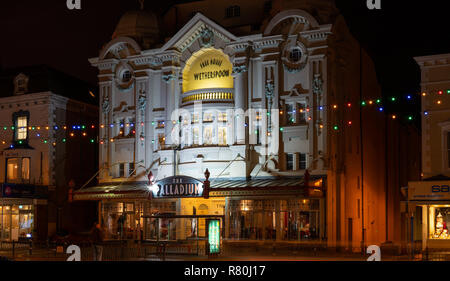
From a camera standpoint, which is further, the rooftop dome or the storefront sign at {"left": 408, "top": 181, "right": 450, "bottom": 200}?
the rooftop dome

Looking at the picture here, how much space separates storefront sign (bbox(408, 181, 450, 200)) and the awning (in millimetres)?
5319

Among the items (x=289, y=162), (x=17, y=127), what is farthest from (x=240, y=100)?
(x=17, y=127)

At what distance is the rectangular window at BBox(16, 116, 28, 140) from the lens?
50.8 meters

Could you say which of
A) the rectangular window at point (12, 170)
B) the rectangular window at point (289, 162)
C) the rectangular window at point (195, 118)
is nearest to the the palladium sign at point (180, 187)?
the rectangular window at point (195, 118)

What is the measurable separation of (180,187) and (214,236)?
9518 millimetres

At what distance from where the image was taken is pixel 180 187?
→ 41.8 meters

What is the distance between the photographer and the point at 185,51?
151ft

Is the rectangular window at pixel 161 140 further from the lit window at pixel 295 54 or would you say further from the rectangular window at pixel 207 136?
the lit window at pixel 295 54

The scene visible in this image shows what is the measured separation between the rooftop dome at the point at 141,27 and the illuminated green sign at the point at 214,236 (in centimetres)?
1864

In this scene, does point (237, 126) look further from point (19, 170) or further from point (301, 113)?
point (19, 170)

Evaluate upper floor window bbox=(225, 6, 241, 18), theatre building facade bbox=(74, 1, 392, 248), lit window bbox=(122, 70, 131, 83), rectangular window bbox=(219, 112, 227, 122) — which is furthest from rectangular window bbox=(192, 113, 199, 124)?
upper floor window bbox=(225, 6, 241, 18)

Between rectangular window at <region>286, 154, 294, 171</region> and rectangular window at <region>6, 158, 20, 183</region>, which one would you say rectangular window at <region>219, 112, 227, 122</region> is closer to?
rectangular window at <region>286, 154, 294, 171</region>
